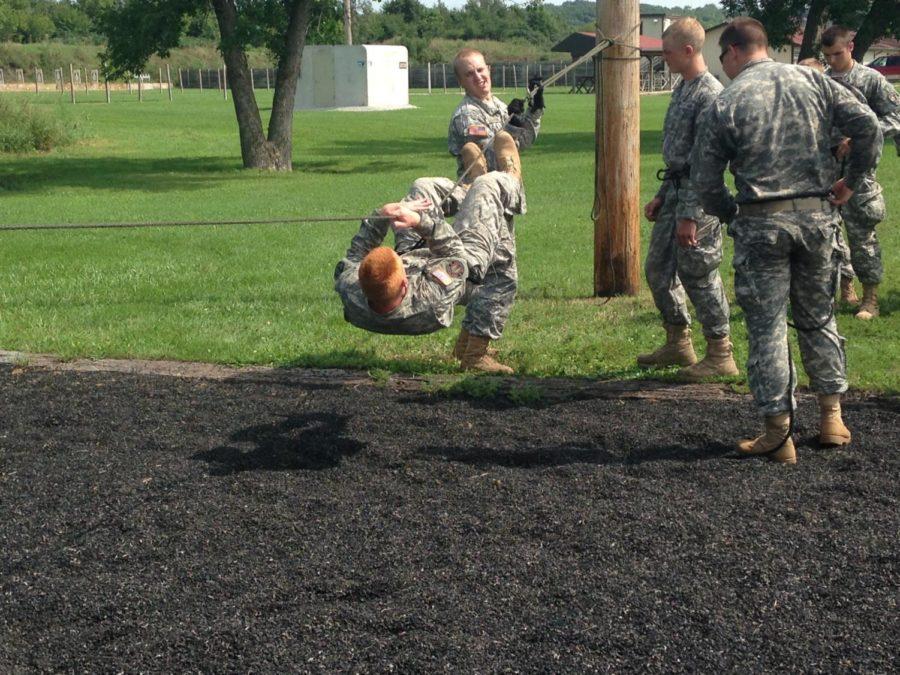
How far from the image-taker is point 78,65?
275 ft

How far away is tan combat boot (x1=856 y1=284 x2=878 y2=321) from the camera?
29.3ft

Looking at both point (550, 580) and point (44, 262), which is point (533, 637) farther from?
point (44, 262)

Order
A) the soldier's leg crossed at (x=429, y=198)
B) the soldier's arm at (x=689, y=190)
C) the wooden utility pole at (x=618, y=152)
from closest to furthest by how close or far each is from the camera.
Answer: the soldier's arm at (x=689, y=190) → the soldier's leg crossed at (x=429, y=198) → the wooden utility pole at (x=618, y=152)

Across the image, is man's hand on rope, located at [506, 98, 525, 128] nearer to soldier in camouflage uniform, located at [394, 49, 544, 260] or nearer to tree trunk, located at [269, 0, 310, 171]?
soldier in camouflage uniform, located at [394, 49, 544, 260]

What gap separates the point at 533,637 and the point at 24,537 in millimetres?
2355

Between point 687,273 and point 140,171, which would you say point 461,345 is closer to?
point 687,273

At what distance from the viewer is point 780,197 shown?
220 inches

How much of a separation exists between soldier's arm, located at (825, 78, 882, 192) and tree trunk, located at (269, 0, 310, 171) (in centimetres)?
2139

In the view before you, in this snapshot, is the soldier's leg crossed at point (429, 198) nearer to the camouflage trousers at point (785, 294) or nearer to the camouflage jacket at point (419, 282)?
the camouflage jacket at point (419, 282)

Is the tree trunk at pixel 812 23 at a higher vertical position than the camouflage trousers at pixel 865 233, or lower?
higher

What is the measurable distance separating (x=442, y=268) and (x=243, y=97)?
2127cm

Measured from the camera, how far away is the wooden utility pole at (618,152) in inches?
359

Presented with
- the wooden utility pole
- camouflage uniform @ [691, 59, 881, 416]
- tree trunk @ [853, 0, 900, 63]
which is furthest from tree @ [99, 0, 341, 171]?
camouflage uniform @ [691, 59, 881, 416]

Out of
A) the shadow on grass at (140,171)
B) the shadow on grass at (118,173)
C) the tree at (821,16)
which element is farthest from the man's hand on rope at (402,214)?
the tree at (821,16)
